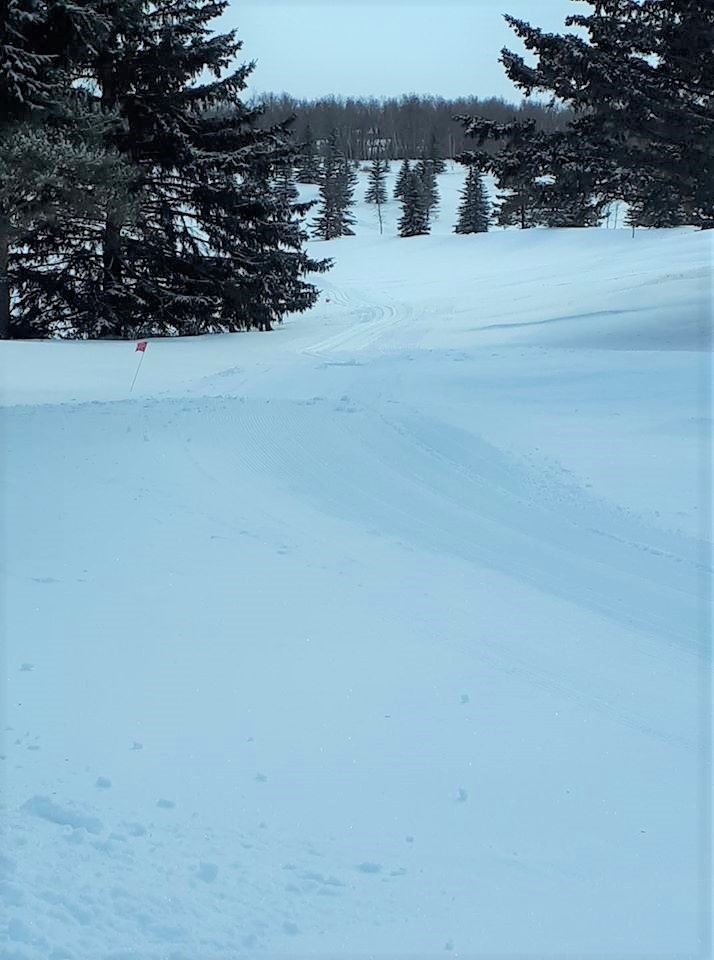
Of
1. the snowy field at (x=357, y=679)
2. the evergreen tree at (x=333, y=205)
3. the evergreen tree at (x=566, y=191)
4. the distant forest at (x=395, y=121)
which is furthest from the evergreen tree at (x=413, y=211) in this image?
the snowy field at (x=357, y=679)

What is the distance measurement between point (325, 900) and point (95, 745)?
1.18 meters

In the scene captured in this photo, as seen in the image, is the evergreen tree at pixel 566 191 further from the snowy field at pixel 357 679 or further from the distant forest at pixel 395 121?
the distant forest at pixel 395 121

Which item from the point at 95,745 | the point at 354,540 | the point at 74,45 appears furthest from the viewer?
the point at 74,45

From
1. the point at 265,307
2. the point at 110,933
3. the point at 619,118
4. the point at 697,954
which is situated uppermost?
the point at 619,118

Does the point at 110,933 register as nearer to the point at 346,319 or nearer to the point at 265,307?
the point at 265,307

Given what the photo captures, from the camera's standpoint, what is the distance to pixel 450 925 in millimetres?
2436

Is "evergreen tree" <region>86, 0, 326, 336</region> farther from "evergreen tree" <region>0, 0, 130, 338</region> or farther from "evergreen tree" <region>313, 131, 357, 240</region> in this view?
"evergreen tree" <region>313, 131, 357, 240</region>

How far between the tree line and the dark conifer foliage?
21.2 ft

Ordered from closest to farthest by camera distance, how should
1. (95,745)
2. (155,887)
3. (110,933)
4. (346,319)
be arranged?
1. (110,933)
2. (155,887)
3. (95,745)
4. (346,319)

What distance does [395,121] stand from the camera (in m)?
117

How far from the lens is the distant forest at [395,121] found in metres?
106

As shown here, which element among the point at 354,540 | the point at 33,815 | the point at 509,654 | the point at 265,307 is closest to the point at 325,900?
the point at 33,815

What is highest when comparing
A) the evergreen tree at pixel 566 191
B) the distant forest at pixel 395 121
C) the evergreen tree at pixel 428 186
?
the distant forest at pixel 395 121

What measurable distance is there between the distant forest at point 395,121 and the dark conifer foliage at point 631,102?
91.1 meters
